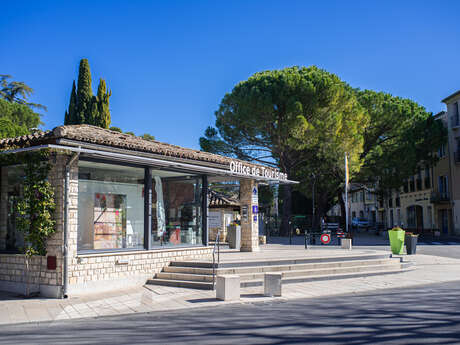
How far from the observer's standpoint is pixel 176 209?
1278 cm

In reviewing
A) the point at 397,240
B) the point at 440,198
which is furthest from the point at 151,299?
the point at 440,198

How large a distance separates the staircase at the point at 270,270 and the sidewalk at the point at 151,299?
0.98 ft

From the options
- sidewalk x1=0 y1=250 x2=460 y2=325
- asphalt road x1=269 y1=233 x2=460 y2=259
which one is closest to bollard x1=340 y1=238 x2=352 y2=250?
sidewalk x1=0 y1=250 x2=460 y2=325

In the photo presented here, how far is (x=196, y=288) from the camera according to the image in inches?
414

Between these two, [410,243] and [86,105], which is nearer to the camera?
[410,243]

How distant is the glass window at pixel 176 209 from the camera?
12016 mm

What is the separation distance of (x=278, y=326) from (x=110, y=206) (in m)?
6.09

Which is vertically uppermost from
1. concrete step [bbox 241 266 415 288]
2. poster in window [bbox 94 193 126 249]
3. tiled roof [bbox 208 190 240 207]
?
tiled roof [bbox 208 190 240 207]

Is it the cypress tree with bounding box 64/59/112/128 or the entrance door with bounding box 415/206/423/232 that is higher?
the cypress tree with bounding box 64/59/112/128

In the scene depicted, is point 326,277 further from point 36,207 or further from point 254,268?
point 36,207

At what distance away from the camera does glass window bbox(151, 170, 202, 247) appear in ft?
39.4

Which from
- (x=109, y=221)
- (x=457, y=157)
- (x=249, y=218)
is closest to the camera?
(x=109, y=221)

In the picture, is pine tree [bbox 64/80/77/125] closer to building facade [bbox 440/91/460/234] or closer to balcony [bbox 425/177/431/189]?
building facade [bbox 440/91/460/234]

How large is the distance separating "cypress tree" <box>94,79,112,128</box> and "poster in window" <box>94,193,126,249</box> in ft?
78.1
